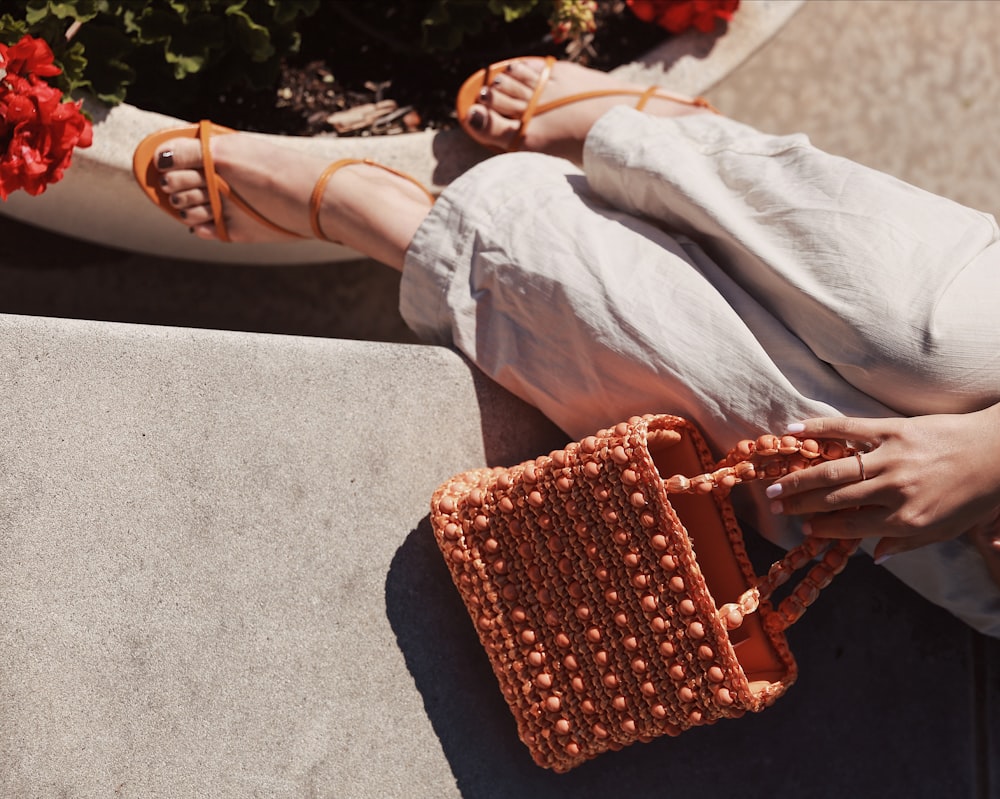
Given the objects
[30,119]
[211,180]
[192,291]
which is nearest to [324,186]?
[211,180]

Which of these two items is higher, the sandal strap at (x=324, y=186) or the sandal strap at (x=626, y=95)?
the sandal strap at (x=626, y=95)

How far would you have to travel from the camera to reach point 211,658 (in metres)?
1.18

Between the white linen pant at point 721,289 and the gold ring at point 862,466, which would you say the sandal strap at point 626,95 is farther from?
the gold ring at point 862,466

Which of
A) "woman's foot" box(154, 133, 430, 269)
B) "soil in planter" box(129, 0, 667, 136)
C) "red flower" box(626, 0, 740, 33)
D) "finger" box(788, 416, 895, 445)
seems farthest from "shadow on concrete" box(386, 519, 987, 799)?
"red flower" box(626, 0, 740, 33)

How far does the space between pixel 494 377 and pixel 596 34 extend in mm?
938

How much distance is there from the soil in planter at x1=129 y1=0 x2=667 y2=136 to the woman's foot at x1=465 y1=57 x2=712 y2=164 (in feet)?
0.43

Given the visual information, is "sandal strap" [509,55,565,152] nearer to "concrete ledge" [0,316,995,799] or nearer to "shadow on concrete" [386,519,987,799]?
"concrete ledge" [0,316,995,799]

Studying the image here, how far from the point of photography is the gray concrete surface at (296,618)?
115cm

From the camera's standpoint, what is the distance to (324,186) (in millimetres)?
1513

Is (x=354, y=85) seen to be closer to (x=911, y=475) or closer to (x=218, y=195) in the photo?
(x=218, y=195)

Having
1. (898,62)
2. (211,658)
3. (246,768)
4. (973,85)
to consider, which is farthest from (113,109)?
(973,85)

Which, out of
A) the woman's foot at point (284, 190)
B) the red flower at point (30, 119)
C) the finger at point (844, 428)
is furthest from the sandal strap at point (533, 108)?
the finger at point (844, 428)

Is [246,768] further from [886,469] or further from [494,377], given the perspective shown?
[886,469]

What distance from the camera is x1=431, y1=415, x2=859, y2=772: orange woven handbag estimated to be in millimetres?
1050
